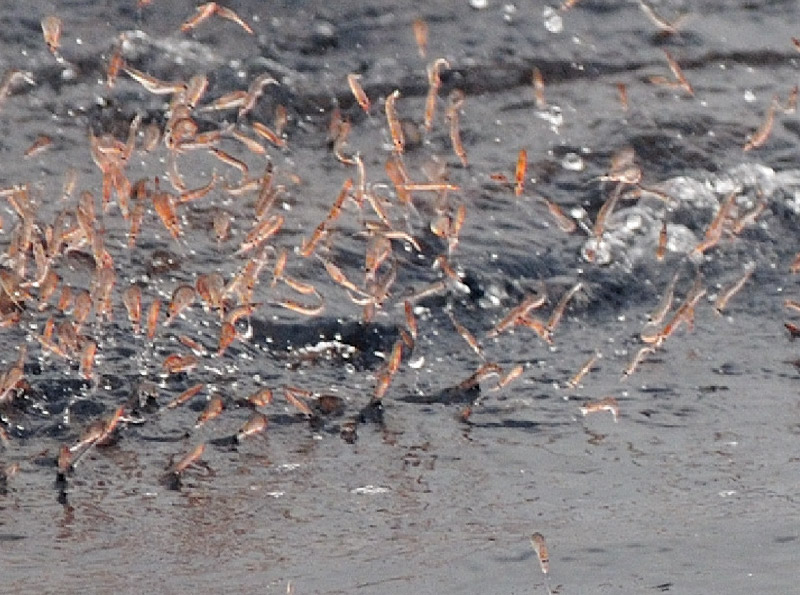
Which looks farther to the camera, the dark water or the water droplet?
the water droplet

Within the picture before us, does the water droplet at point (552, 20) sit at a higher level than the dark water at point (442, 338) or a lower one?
higher

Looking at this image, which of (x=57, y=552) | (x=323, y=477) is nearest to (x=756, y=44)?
(x=323, y=477)

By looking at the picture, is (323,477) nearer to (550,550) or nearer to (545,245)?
(550,550)

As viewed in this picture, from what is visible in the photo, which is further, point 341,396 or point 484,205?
point 484,205

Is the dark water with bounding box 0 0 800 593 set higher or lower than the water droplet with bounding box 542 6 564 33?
lower

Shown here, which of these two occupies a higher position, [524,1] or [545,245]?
[524,1]

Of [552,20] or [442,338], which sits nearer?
[442,338]

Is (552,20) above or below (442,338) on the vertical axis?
above

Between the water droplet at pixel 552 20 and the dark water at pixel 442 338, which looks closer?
the dark water at pixel 442 338
